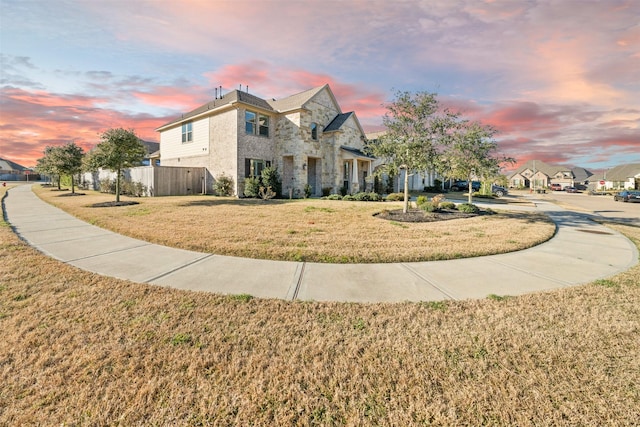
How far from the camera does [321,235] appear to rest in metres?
7.42

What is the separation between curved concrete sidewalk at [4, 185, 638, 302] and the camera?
4082 millimetres

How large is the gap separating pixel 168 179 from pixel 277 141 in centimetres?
864

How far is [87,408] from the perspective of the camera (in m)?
1.97

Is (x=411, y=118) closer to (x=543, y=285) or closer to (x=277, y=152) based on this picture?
(x=543, y=285)

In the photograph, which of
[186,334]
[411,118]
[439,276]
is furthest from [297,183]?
[186,334]

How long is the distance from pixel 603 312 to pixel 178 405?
5.01 meters

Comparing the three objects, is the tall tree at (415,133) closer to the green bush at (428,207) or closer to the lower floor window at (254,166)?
the green bush at (428,207)

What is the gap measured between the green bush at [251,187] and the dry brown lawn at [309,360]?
15.0 metres

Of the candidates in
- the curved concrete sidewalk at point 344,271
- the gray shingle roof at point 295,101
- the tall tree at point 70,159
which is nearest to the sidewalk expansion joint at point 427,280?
the curved concrete sidewalk at point 344,271

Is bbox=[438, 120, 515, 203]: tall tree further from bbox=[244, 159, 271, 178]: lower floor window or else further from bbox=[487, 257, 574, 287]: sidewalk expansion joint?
bbox=[244, 159, 271, 178]: lower floor window

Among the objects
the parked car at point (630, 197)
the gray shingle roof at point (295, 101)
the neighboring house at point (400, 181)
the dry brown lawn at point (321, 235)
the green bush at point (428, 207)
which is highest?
the gray shingle roof at point (295, 101)

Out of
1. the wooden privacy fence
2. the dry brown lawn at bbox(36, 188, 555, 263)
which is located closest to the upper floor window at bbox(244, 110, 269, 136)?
the wooden privacy fence

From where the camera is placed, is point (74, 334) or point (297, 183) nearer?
point (74, 334)

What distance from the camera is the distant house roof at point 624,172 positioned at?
58625 millimetres
